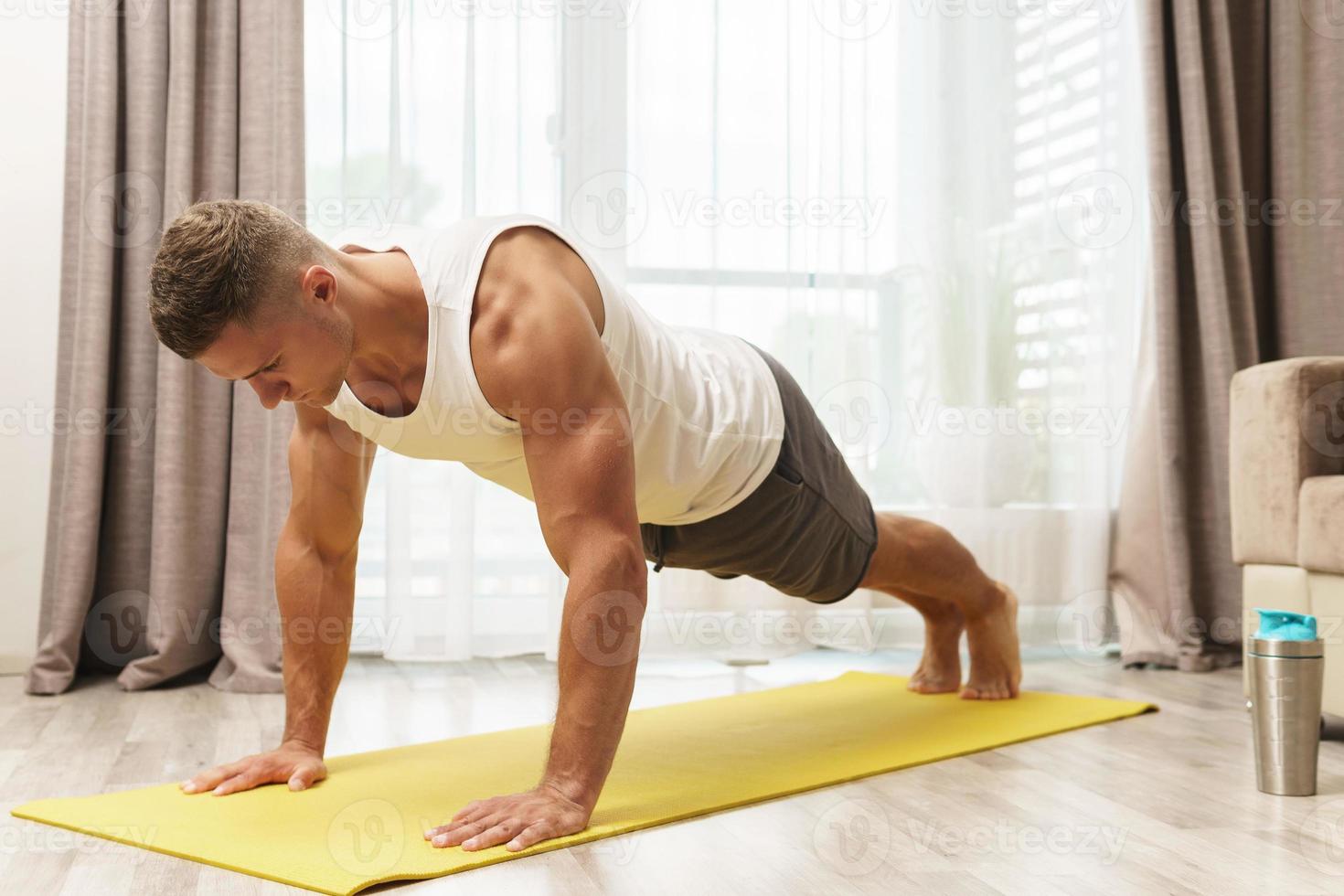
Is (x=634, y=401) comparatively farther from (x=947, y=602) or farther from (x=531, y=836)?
(x=947, y=602)

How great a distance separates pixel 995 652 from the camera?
225cm

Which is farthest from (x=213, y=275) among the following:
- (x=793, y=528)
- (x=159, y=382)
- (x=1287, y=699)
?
(x=1287, y=699)

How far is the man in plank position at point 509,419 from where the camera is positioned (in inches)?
52.3

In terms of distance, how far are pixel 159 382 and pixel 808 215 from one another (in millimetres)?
1495

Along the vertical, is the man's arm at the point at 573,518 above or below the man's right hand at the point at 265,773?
above

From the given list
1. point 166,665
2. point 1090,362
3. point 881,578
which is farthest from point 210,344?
point 1090,362

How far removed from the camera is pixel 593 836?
4.50 ft

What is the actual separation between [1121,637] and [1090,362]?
686 mm

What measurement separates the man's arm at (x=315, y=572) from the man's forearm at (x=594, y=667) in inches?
17.1

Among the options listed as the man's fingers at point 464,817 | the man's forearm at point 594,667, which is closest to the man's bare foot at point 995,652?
the man's forearm at point 594,667

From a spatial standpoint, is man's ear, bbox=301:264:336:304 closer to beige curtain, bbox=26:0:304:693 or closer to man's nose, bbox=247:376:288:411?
man's nose, bbox=247:376:288:411

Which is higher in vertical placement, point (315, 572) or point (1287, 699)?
point (315, 572)

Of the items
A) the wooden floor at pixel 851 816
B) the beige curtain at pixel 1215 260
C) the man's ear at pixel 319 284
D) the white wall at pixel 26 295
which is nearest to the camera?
the wooden floor at pixel 851 816

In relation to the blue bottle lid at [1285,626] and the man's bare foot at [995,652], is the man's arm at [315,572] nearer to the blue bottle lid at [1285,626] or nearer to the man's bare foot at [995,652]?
the man's bare foot at [995,652]
